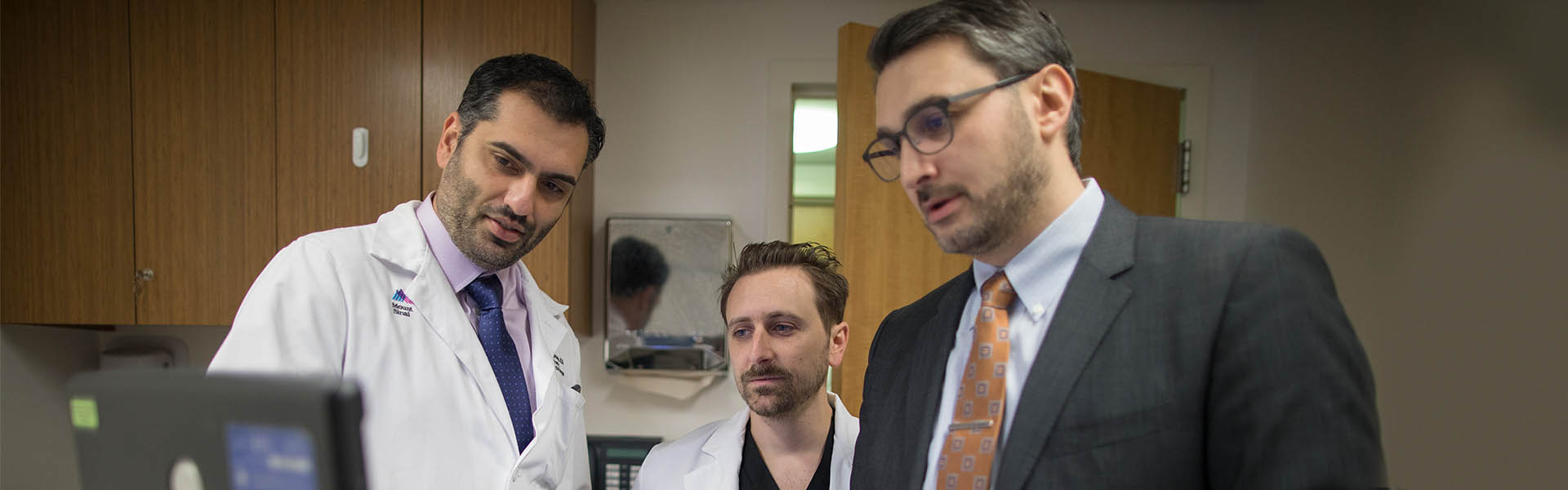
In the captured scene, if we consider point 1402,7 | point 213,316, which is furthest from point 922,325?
point 213,316

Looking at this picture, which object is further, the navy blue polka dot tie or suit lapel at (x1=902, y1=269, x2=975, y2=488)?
the navy blue polka dot tie

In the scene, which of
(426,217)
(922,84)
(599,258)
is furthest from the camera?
(599,258)

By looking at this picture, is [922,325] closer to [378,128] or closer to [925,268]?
[925,268]

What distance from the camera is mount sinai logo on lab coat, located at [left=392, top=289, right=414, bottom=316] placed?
4.75 ft

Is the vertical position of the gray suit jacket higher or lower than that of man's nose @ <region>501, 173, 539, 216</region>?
lower

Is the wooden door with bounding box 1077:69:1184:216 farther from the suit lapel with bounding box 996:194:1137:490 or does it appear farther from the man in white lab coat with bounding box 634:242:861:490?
the suit lapel with bounding box 996:194:1137:490

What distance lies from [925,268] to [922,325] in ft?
4.30

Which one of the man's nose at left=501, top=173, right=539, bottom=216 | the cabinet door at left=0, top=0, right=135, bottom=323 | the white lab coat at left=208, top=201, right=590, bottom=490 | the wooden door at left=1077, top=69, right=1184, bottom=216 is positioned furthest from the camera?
the wooden door at left=1077, top=69, right=1184, bottom=216

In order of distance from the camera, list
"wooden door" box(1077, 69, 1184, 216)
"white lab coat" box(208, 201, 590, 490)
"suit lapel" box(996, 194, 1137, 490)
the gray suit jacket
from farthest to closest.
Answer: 1. "wooden door" box(1077, 69, 1184, 216)
2. "white lab coat" box(208, 201, 590, 490)
3. "suit lapel" box(996, 194, 1137, 490)
4. the gray suit jacket

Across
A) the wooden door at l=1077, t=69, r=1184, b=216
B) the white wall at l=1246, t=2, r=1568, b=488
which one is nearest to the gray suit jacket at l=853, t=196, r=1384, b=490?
the white wall at l=1246, t=2, r=1568, b=488

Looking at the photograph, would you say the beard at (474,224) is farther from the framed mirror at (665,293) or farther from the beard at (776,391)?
the framed mirror at (665,293)

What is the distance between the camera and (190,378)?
43 cm

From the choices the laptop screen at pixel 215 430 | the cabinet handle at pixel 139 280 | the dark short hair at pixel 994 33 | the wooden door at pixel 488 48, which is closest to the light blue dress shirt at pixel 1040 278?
the dark short hair at pixel 994 33

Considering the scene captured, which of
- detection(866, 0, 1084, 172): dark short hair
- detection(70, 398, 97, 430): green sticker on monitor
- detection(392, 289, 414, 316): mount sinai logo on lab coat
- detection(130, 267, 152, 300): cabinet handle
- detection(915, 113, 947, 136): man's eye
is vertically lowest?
detection(130, 267, 152, 300): cabinet handle
